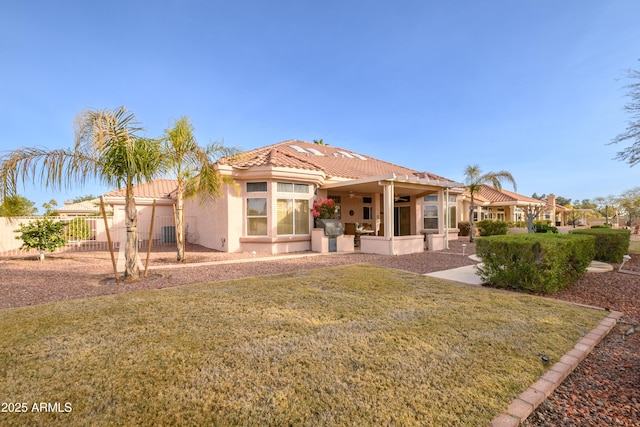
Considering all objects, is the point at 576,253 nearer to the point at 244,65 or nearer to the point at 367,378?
the point at 367,378


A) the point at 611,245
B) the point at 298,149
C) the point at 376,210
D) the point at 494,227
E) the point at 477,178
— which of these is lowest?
the point at 611,245

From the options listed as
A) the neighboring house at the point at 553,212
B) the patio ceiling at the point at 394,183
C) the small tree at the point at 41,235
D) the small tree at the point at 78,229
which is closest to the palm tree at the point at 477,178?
the patio ceiling at the point at 394,183

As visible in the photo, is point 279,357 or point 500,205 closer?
point 279,357

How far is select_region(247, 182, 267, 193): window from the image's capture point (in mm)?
13789

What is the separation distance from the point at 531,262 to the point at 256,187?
10895 millimetres

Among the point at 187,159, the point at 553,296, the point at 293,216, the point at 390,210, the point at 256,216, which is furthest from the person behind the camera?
the point at 293,216

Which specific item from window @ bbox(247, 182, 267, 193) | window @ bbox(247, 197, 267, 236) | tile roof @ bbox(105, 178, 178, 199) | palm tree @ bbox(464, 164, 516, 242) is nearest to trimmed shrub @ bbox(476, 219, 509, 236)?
palm tree @ bbox(464, 164, 516, 242)

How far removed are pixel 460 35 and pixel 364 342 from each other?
14.7m

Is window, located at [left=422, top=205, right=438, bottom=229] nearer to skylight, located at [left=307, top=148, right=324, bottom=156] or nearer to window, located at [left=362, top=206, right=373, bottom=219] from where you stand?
window, located at [left=362, top=206, right=373, bottom=219]

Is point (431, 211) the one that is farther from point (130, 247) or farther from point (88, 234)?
point (88, 234)

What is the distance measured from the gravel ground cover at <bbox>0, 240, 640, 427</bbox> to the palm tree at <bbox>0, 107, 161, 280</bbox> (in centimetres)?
149

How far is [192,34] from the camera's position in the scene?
1242 centimetres

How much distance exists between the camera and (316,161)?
65.0 feet

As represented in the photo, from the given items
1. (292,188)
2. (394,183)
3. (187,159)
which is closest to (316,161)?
(292,188)
